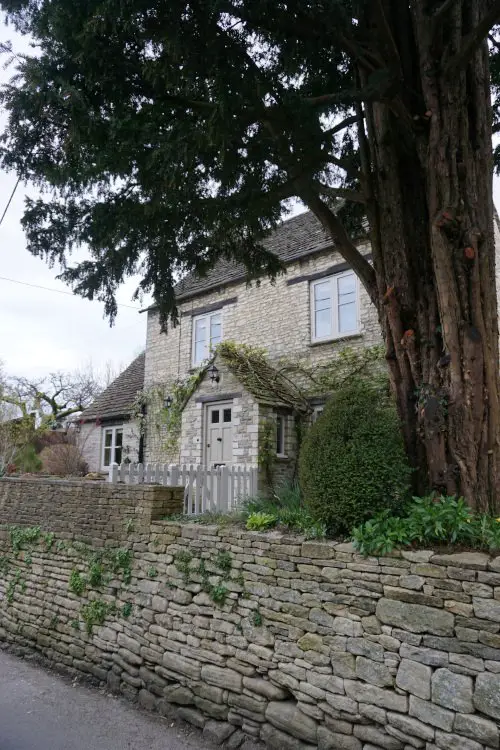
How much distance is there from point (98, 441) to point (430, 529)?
48.5ft

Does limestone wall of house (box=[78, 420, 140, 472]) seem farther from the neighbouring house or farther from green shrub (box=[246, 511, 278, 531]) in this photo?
green shrub (box=[246, 511, 278, 531])

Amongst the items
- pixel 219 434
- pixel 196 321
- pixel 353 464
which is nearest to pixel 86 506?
pixel 353 464

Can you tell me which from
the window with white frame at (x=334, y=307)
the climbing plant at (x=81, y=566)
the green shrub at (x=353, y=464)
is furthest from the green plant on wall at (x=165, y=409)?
the green shrub at (x=353, y=464)

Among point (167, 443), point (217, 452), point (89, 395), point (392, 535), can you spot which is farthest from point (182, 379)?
point (89, 395)

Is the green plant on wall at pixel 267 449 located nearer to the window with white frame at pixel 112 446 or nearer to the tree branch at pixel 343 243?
the tree branch at pixel 343 243

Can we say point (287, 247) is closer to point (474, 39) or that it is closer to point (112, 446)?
point (112, 446)

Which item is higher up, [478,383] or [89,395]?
[89,395]

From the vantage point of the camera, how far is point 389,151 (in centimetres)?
650

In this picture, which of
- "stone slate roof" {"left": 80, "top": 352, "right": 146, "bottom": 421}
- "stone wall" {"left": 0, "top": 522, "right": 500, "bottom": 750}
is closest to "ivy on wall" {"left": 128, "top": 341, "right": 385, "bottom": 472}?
"stone slate roof" {"left": 80, "top": 352, "right": 146, "bottom": 421}

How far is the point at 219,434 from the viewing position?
1292 cm

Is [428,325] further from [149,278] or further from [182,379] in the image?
[182,379]

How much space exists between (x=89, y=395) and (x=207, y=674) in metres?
31.6

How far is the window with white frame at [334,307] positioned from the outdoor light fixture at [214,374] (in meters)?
2.48

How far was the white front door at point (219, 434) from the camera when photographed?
1267 cm
